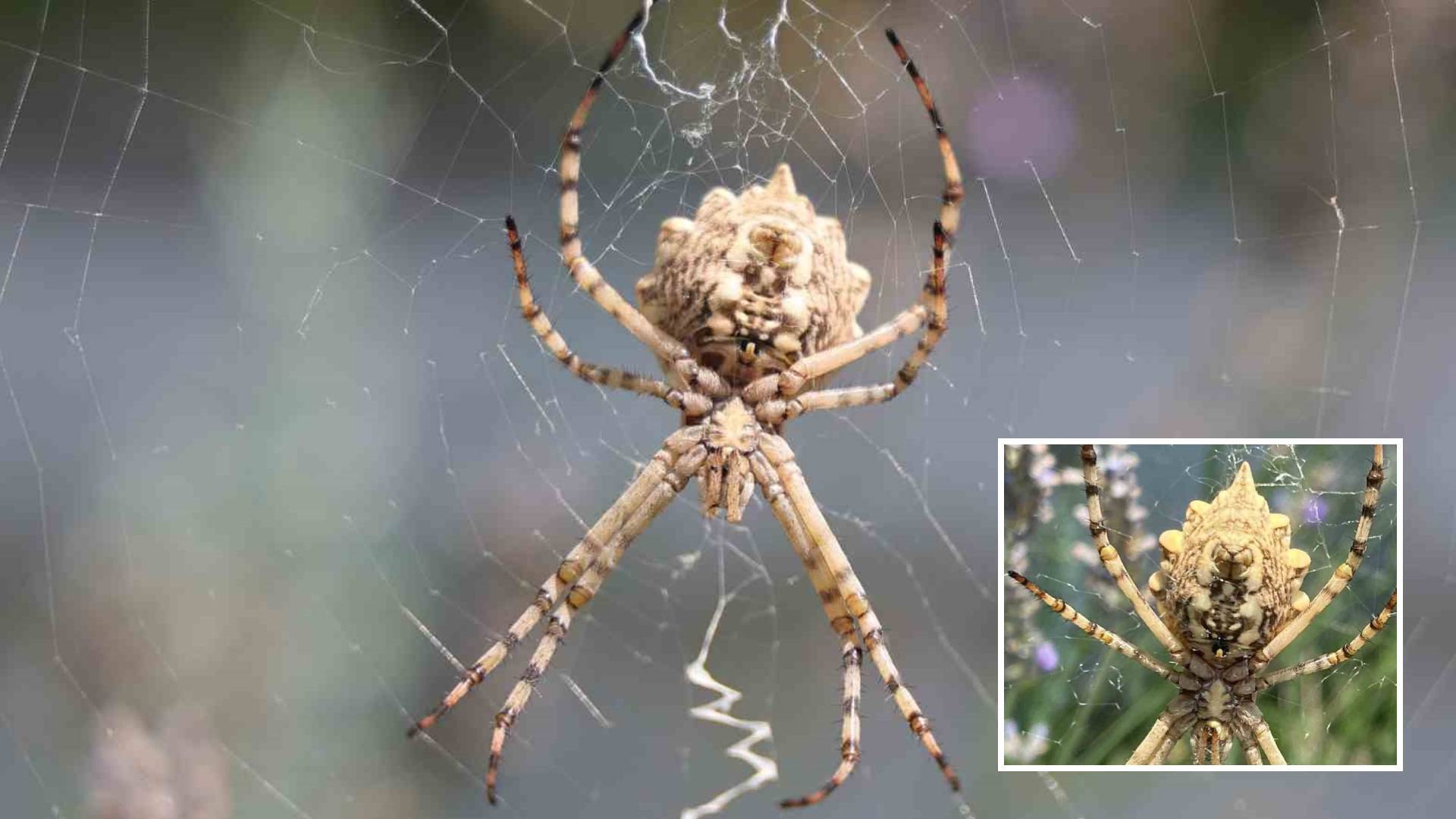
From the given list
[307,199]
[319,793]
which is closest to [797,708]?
[319,793]

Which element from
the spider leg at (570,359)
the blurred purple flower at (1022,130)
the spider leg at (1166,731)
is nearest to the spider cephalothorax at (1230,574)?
the spider leg at (1166,731)

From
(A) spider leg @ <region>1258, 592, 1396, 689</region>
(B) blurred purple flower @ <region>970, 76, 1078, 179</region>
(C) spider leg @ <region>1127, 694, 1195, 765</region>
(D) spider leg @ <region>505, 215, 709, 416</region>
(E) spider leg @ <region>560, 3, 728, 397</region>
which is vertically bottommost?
(C) spider leg @ <region>1127, 694, 1195, 765</region>

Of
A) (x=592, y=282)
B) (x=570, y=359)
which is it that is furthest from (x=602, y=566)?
(x=592, y=282)

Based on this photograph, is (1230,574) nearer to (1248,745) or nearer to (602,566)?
(1248,745)

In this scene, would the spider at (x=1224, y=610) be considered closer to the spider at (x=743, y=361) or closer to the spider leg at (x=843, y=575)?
the spider leg at (x=843, y=575)

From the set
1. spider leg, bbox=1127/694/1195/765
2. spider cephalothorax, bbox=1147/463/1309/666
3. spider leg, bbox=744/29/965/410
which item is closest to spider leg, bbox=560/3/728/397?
spider leg, bbox=744/29/965/410

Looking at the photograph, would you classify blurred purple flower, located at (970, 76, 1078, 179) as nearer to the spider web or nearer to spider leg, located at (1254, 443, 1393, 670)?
the spider web

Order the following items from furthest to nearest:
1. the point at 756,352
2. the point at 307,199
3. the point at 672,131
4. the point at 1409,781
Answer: the point at 307,199, the point at 1409,781, the point at 672,131, the point at 756,352

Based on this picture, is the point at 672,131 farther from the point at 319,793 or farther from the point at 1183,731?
the point at 319,793
